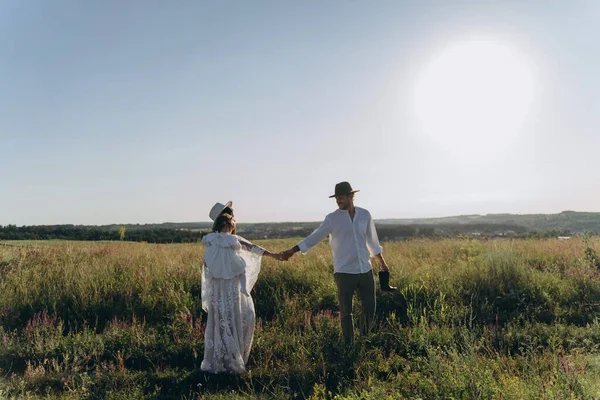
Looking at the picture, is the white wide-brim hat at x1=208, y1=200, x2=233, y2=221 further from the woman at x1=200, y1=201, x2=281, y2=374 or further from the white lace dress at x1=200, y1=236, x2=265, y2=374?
the white lace dress at x1=200, y1=236, x2=265, y2=374

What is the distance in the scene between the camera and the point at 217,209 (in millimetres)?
Result: 5488

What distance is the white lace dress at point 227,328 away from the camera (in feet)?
16.3

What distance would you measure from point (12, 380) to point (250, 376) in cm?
290

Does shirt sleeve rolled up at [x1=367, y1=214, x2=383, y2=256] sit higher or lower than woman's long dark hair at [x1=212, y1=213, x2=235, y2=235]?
lower

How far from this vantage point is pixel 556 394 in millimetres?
3000

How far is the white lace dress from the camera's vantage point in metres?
4.97

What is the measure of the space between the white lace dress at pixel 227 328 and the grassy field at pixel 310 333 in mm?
222

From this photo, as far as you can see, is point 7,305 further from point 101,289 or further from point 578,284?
point 578,284

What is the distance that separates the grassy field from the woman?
0.24m

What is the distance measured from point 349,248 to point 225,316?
1917 millimetres

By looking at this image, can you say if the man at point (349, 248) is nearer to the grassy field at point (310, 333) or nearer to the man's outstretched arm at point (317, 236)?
the man's outstretched arm at point (317, 236)

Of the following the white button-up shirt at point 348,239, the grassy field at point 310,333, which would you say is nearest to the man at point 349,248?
the white button-up shirt at point 348,239

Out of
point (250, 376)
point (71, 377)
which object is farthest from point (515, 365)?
Answer: point (71, 377)

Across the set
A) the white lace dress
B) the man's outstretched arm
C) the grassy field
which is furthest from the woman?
the man's outstretched arm
